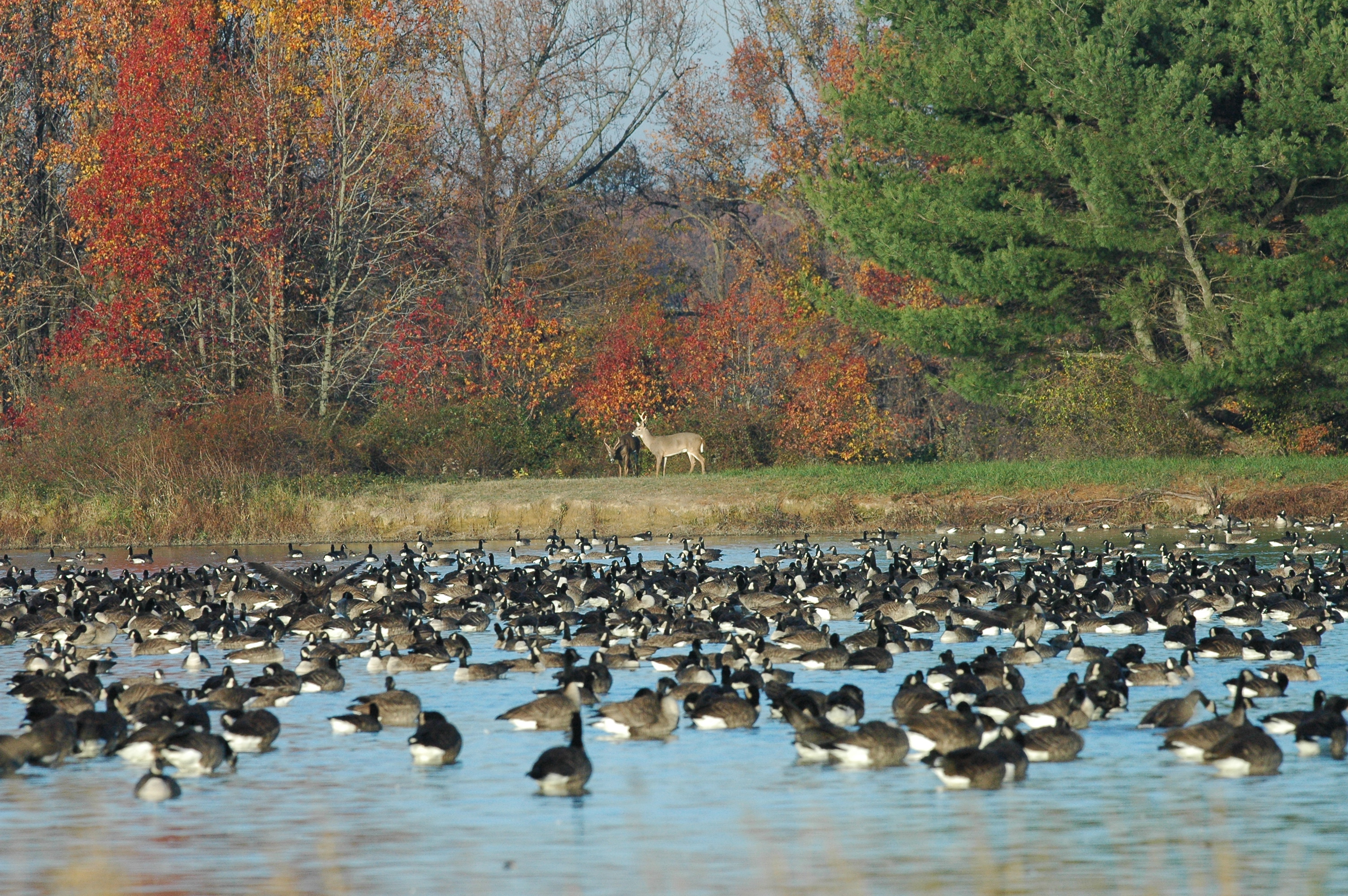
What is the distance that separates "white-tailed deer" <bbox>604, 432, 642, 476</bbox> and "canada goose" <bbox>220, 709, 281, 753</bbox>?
3423cm

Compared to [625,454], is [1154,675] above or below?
below

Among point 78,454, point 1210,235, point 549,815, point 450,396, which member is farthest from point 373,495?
point 549,815

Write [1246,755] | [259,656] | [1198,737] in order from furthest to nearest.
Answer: [259,656]
[1198,737]
[1246,755]

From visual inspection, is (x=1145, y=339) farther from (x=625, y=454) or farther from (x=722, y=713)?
(x=722, y=713)

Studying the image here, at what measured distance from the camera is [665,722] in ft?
49.9

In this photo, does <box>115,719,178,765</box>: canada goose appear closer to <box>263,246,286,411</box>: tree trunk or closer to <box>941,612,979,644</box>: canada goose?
<box>941,612,979,644</box>: canada goose

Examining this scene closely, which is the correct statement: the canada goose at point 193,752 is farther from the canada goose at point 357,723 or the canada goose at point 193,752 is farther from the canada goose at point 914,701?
the canada goose at point 914,701

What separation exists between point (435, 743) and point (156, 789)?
7.58ft

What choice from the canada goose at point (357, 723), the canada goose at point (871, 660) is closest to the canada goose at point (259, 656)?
the canada goose at point (357, 723)

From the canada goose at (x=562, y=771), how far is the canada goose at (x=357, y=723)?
3069 mm

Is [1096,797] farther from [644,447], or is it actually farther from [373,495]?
[644,447]

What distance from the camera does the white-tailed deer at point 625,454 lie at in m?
49.5

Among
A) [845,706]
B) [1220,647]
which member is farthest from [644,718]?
[1220,647]

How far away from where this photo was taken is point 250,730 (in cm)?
1460
